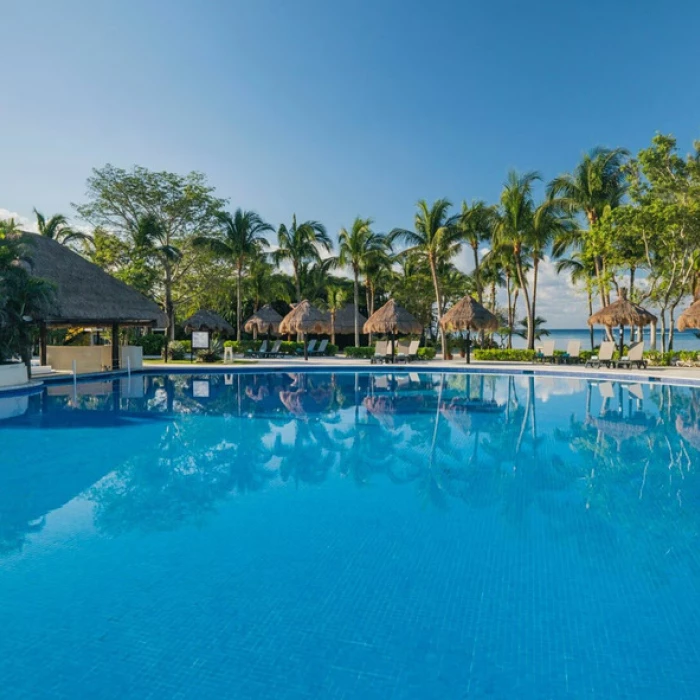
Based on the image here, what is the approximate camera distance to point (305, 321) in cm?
2305

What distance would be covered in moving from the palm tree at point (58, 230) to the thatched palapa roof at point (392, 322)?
1439 cm

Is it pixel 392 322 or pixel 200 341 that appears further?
pixel 392 322

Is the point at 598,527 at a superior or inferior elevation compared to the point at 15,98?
inferior

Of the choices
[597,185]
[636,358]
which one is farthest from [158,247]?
[636,358]

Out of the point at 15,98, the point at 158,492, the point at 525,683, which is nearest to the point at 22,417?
the point at 158,492

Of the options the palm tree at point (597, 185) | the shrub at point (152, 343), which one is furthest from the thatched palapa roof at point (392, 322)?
the shrub at point (152, 343)

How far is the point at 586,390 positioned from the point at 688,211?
760 centimetres

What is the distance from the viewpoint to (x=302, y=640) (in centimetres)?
283

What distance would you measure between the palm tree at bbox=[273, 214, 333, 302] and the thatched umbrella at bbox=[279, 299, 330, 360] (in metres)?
3.39

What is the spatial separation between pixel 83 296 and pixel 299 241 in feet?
40.8

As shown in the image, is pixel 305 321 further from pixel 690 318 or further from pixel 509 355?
pixel 690 318

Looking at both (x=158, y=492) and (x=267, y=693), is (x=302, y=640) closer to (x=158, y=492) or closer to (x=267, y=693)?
(x=267, y=693)

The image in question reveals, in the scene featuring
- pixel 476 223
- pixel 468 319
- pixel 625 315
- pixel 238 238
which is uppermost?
pixel 476 223

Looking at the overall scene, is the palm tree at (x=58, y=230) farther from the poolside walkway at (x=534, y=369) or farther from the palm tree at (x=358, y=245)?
the palm tree at (x=358, y=245)
